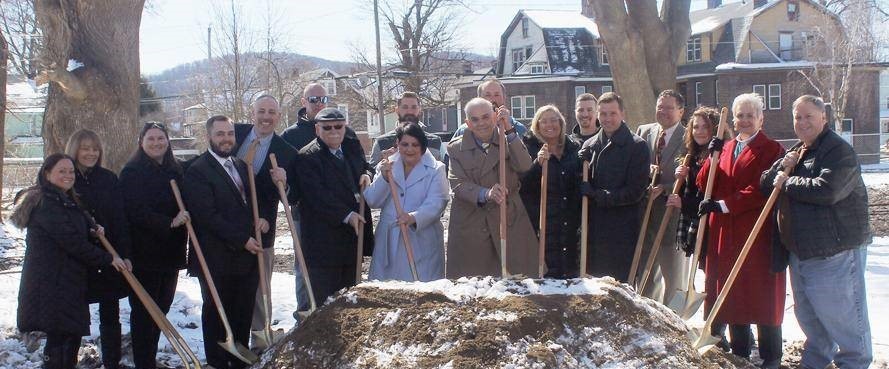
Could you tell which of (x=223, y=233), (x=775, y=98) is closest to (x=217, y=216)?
(x=223, y=233)

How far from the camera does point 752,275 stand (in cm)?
511

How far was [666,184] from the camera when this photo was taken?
5.80m

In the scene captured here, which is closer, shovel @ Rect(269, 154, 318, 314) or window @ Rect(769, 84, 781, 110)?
shovel @ Rect(269, 154, 318, 314)

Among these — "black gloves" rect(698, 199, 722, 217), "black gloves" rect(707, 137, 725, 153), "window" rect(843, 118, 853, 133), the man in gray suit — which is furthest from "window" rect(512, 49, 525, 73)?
"black gloves" rect(698, 199, 722, 217)

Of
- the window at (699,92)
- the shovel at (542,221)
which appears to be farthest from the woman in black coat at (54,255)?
the window at (699,92)

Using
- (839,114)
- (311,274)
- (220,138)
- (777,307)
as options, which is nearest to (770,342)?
(777,307)

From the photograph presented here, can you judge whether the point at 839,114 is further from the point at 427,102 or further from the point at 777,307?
the point at 777,307

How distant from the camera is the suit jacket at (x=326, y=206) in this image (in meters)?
5.48

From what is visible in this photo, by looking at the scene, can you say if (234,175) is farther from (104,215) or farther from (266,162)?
(104,215)

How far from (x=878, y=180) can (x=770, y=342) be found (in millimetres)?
19179

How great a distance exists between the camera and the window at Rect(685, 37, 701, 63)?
129 ft

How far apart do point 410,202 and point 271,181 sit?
103 centimetres

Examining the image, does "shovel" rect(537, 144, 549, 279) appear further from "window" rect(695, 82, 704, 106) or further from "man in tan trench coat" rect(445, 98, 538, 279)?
"window" rect(695, 82, 704, 106)

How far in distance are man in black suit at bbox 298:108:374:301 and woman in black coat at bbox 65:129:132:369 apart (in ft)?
3.87
